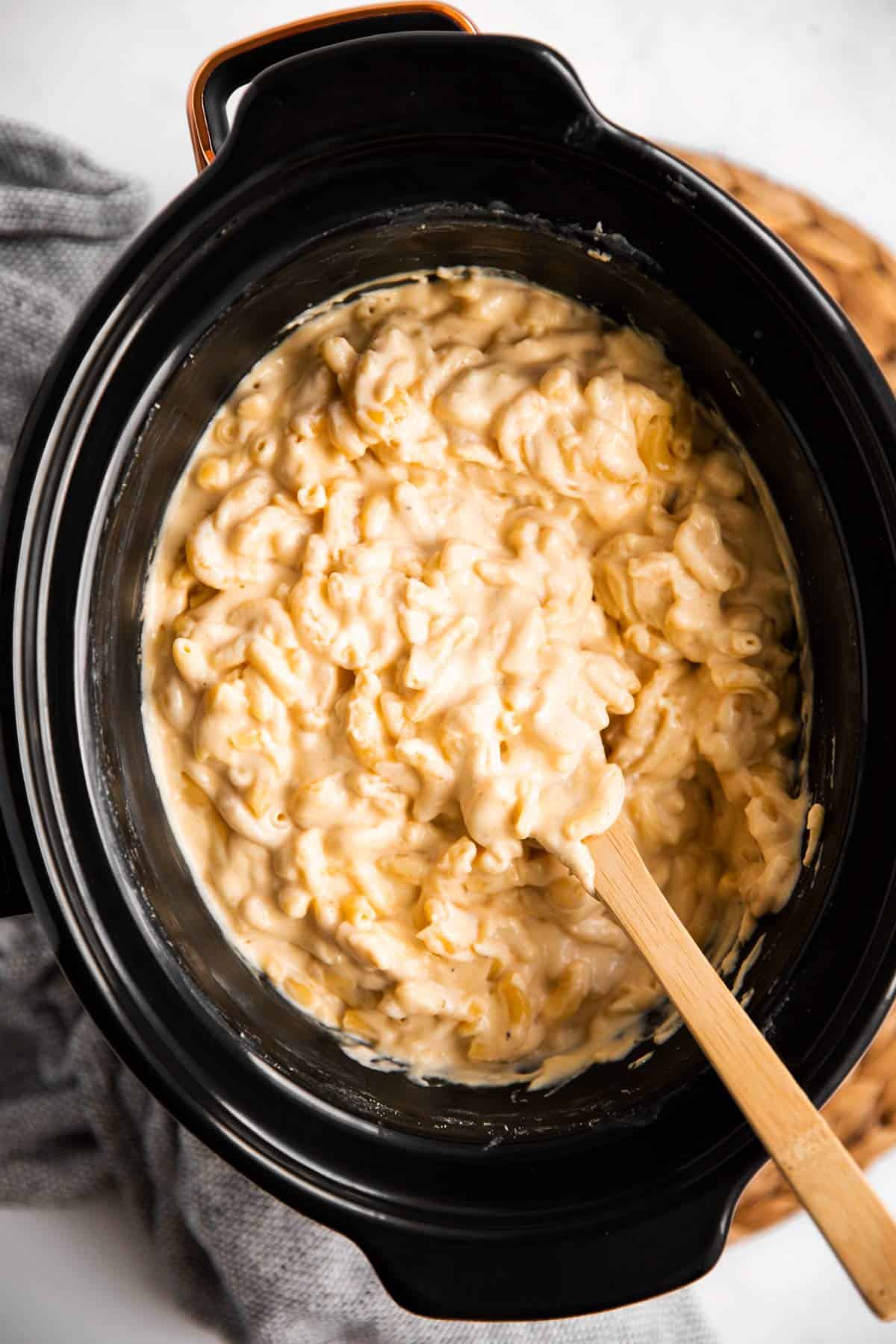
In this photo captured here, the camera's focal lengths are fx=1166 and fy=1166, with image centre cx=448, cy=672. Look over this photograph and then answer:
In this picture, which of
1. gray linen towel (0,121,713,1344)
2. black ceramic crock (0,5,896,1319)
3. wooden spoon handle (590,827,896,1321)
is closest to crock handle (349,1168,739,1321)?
black ceramic crock (0,5,896,1319)

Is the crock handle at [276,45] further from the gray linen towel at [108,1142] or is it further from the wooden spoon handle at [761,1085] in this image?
the wooden spoon handle at [761,1085]

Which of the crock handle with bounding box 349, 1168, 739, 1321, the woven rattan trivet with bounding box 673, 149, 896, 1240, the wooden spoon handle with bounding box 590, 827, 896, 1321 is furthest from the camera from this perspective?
the woven rattan trivet with bounding box 673, 149, 896, 1240

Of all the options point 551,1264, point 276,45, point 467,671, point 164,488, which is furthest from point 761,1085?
point 276,45

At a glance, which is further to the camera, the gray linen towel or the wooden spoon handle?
the gray linen towel

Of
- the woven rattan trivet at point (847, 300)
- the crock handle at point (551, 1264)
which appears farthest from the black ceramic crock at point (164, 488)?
the woven rattan trivet at point (847, 300)

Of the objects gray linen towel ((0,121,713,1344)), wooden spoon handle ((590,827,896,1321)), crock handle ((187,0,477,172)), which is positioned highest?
crock handle ((187,0,477,172))

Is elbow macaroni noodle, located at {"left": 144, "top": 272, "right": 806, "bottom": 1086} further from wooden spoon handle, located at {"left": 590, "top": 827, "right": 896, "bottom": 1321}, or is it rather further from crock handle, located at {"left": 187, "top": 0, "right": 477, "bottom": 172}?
crock handle, located at {"left": 187, "top": 0, "right": 477, "bottom": 172}

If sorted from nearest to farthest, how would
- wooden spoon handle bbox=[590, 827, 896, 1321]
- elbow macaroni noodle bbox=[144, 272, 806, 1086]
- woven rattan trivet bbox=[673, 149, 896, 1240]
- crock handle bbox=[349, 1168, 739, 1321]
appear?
wooden spoon handle bbox=[590, 827, 896, 1321], crock handle bbox=[349, 1168, 739, 1321], elbow macaroni noodle bbox=[144, 272, 806, 1086], woven rattan trivet bbox=[673, 149, 896, 1240]

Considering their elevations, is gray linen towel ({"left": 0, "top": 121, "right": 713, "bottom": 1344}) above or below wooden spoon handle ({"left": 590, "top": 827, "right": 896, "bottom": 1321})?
below
